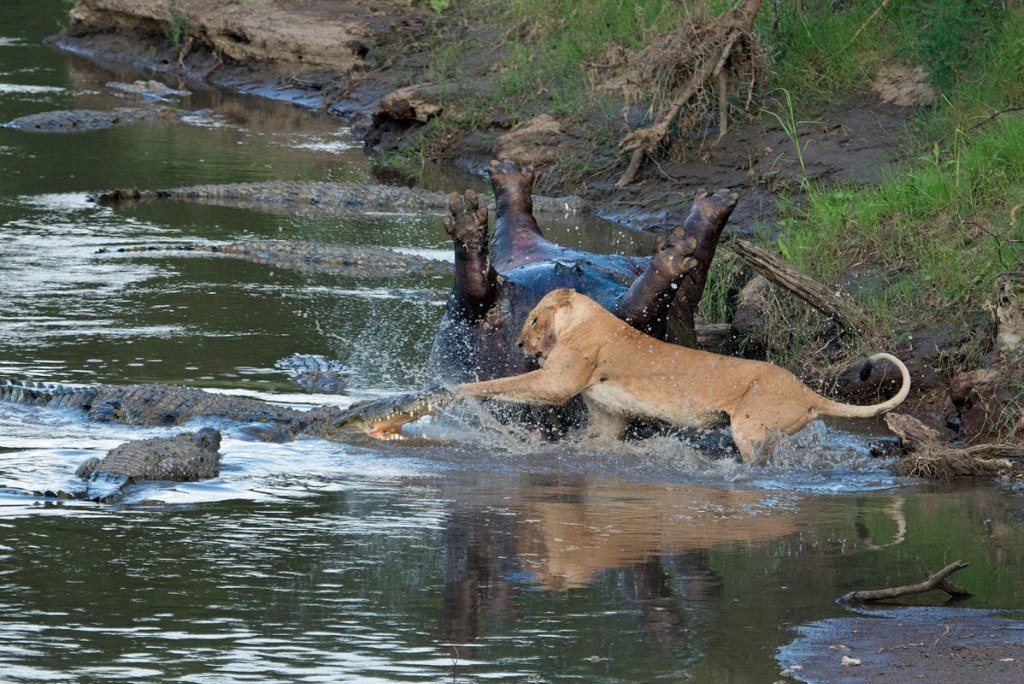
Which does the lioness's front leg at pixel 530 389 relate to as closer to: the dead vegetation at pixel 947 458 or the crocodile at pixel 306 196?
the dead vegetation at pixel 947 458

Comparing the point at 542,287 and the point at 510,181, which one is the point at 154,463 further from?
the point at 510,181

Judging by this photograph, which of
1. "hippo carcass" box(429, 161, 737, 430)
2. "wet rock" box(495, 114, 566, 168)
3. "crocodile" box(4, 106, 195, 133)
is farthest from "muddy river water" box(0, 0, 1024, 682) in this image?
"crocodile" box(4, 106, 195, 133)

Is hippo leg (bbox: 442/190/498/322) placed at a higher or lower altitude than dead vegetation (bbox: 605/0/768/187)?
lower

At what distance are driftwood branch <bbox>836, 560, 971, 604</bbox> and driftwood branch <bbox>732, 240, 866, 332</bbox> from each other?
366cm

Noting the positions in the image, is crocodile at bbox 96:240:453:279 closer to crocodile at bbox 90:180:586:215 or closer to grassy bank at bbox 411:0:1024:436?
crocodile at bbox 90:180:586:215

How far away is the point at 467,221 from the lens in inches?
295

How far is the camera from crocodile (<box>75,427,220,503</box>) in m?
6.02

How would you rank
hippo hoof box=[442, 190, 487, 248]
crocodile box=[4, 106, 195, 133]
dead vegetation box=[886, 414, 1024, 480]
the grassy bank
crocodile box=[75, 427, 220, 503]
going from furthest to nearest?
crocodile box=[4, 106, 195, 133]
the grassy bank
hippo hoof box=[442, 190, 487, 248]
dead vegetation box=[886, 414, 1024, 480]
crocodile box=[75, 427, 220, 503]

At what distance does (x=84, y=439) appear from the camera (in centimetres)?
692

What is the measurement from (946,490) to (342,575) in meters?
2.66

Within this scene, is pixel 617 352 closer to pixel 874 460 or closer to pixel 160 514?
pixel 874 460

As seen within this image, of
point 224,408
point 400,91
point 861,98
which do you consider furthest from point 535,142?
point 224,408

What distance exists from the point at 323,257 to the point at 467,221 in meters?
4.76

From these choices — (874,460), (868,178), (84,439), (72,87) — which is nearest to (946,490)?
(874,460)
